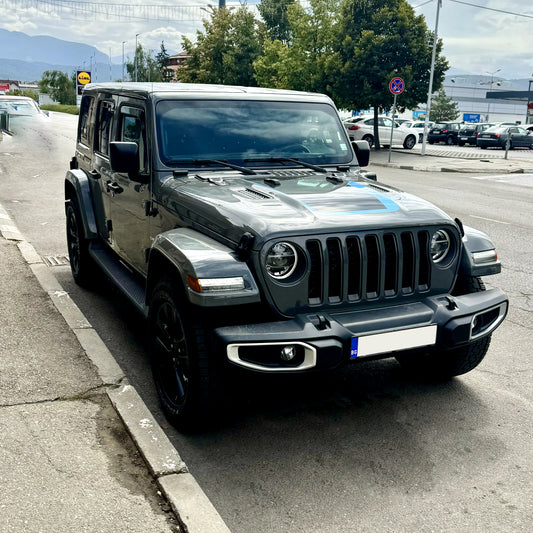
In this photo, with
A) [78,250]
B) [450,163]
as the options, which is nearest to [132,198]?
[78,250]

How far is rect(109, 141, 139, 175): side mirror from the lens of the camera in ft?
14.5

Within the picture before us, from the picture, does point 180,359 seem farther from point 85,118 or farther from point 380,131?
point 380,131

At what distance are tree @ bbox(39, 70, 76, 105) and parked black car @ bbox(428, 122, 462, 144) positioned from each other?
89.3 metres

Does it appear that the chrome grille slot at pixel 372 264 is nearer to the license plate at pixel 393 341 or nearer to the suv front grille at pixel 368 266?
the suv front grille at pixel 368 266

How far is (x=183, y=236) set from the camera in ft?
12.5

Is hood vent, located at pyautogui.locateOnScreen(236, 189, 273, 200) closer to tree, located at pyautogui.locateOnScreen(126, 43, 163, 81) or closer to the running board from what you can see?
the running board

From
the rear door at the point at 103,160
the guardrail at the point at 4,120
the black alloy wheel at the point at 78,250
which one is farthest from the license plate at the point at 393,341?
the guardrail at the point at 4,120

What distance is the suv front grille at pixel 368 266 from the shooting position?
3514mm

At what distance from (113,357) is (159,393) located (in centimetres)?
101

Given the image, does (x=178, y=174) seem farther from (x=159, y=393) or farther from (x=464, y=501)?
(x=464, y=501)

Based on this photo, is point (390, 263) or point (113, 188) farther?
point (113, 188)

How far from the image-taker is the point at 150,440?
11.9 ft

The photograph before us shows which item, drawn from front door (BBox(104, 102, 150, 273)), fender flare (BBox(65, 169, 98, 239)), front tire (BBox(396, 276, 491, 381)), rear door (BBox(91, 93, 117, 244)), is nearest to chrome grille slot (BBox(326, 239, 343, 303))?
front tire (BBox(396, 276, 491, 381))

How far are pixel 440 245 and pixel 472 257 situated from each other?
0.23 meters
